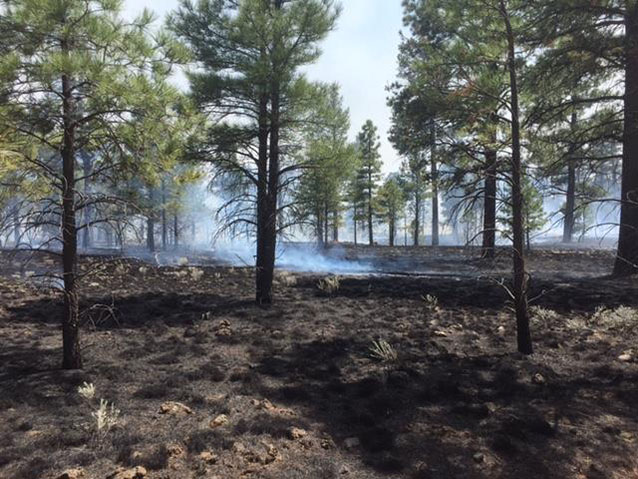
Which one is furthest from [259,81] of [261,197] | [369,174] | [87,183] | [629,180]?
[369,174]

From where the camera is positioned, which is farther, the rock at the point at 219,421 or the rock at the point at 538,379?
the rock at the point at 538,379

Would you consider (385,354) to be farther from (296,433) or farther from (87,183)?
(87,183)

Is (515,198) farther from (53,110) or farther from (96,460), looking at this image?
(53,110)

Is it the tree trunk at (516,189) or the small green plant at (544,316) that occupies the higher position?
the tree trunk at (516,189)

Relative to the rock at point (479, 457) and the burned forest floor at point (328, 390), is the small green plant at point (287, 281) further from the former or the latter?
the rock at point (479, 457)

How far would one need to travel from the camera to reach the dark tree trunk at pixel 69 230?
18.2ft

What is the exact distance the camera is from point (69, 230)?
18.6 feet

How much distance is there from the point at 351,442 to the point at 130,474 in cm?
207

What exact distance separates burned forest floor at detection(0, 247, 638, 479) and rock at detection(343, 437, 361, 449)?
23 millimetres

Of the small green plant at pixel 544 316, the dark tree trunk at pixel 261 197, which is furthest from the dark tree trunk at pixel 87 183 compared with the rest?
the small green plant at pixel 544 316

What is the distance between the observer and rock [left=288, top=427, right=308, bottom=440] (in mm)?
4348

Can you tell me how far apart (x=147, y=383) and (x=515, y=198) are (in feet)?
19.2

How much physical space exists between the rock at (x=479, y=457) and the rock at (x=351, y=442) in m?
1.11

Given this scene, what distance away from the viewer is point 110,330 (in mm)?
8328
